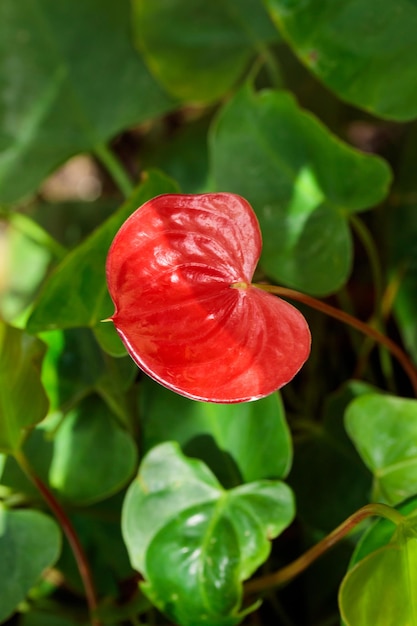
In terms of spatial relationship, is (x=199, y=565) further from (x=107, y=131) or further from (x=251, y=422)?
(x=107, y=131)

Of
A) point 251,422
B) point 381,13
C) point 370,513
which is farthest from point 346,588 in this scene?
point 381,13

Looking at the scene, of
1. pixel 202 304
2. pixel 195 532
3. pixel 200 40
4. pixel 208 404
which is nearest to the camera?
pixel 202 304

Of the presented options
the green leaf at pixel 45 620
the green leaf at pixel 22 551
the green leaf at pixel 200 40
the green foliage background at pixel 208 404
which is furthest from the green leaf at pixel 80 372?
the green leaf at pixel 200 40

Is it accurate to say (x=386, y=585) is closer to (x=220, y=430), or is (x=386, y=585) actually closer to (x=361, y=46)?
(x=220, y=430)

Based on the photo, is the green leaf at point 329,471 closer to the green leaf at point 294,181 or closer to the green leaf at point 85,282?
the green leaf at point 294,181

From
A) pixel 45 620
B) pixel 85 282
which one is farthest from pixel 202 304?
→ pixel 45 620
